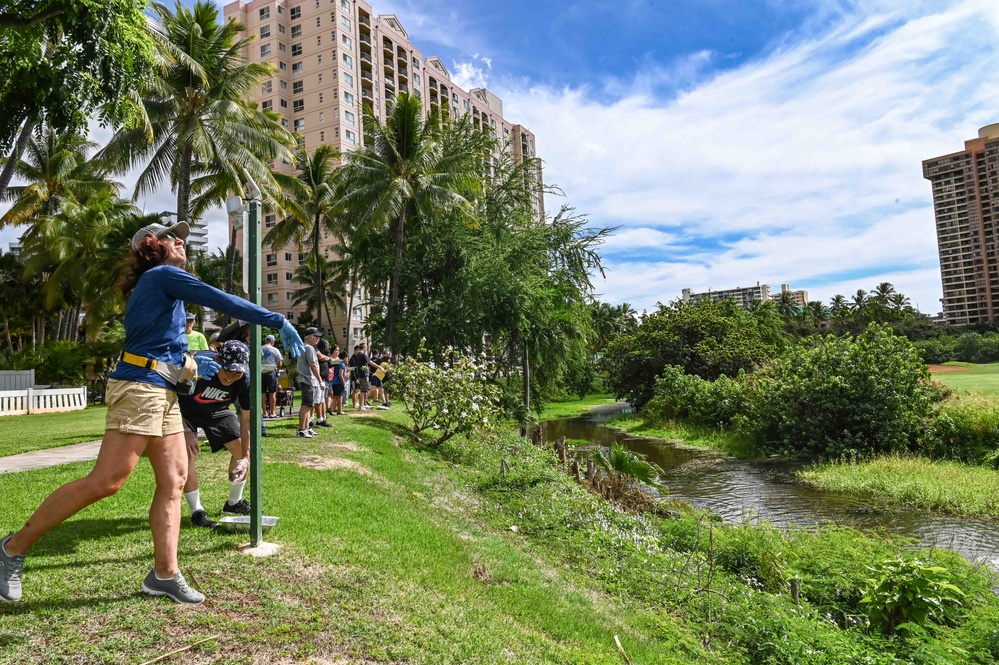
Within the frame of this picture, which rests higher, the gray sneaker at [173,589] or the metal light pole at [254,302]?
the metal light pole at [254,302]

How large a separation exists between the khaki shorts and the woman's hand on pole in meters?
0.68

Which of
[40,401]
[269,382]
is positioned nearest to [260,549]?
[269,382]

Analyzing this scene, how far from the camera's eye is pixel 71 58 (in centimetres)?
836

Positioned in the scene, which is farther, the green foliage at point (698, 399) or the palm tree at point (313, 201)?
the palm tree at point (313, 201)

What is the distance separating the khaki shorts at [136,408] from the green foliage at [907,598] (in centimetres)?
637

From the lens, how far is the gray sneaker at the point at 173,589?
347 cm

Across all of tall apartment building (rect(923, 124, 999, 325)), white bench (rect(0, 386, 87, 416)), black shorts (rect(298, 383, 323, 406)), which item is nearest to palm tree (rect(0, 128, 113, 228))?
white bench (rect(0, 386, 87, 416))

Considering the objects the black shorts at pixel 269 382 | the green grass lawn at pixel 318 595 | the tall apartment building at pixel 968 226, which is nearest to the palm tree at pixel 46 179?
the black shorts at pixel 269 382

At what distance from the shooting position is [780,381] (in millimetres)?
20828

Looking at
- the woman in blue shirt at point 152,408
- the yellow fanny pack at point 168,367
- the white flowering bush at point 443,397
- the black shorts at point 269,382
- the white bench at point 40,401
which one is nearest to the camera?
the woman in blue shirt at point 152,408

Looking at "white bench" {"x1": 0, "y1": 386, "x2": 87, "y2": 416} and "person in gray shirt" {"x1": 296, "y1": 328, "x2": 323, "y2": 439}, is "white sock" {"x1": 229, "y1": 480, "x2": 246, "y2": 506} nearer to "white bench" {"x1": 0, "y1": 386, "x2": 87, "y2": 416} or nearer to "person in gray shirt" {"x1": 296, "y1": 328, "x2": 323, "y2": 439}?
"person in gray shirt" {"x1": 296, "y1": 328, "x2": 323, "y2": 439}

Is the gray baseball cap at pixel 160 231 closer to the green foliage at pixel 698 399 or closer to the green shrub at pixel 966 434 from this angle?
the green shrub at pixel 966 434

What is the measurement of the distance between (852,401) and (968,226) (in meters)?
73.4

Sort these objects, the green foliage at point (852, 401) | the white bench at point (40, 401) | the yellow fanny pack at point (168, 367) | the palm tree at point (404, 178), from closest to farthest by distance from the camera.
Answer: the yellow fanny pack at point (168, 367) < the green foliage at point (852, 401) < the white bench at point (40, 401) < the palm tree at point (404, 178)
